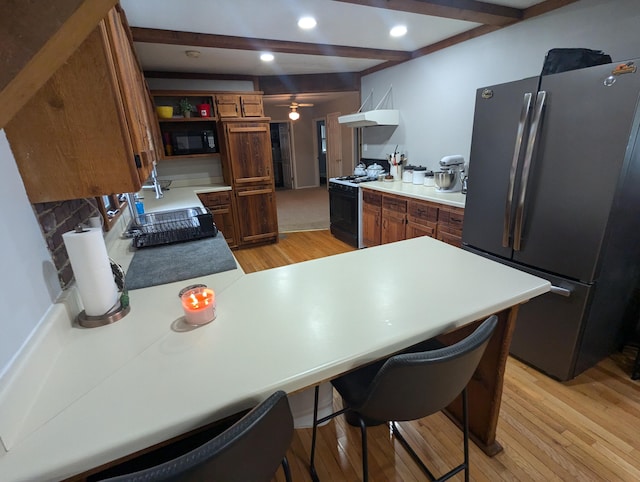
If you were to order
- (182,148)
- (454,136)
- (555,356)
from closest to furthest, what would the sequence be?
(555,356) < (454,136) < (182,148)

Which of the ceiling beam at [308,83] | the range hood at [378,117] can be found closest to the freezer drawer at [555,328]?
the range hood at [378,117]

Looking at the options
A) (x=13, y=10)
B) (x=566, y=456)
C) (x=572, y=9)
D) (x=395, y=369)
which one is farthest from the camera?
(x=572, y=9)

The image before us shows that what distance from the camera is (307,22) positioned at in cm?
253

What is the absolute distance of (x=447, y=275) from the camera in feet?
4.35

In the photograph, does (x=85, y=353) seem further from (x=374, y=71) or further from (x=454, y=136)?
(x=374, y=71)

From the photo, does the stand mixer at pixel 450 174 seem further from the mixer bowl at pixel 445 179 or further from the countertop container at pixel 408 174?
the countertop container at pixel 408 174

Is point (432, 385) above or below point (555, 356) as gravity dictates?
above

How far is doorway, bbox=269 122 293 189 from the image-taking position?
9000 millimetres

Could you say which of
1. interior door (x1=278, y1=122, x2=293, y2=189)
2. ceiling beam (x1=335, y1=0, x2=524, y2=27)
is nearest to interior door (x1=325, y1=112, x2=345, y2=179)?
interior door (x1=278, y1=122, x2=293, y2=189)

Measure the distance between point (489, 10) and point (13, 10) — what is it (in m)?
3.01

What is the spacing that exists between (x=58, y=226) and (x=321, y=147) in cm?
872

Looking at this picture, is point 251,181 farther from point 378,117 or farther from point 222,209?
point 378,117

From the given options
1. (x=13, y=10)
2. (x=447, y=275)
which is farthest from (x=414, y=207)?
(x=13, y=10)

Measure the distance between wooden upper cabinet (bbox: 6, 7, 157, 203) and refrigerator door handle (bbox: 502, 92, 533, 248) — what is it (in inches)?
78.7
